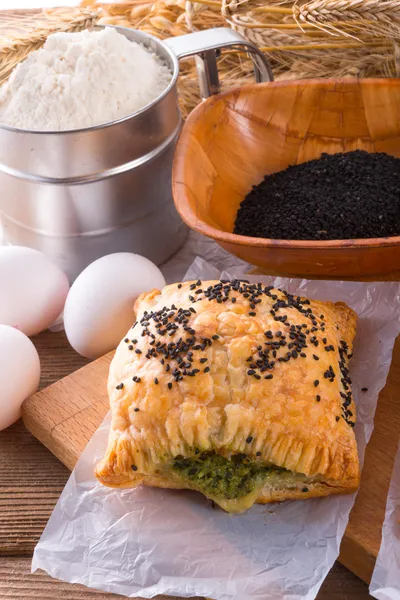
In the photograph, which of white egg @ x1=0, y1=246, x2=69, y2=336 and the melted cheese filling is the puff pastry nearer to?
the melted cheese filling

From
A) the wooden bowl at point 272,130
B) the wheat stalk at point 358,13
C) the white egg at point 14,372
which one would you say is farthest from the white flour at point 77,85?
the white egg at point 14,372

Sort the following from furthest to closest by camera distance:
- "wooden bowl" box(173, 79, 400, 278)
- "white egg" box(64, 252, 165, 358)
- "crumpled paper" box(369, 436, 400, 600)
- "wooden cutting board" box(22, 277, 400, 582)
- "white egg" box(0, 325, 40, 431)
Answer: "wooden bowl" box(173, 79, 400, 278)
"white egg" box(64, 252, 165, 358)
"white egg" box(0, 325, 40, 431)
"wooden cutting board" box(22, 277, 400, 582)
"crumpled paper" box(369, 436, 400, 600)

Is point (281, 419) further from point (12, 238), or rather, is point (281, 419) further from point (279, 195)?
point (12, 238)

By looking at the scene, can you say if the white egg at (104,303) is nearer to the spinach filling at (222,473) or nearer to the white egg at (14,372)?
the white egg at (14,372)

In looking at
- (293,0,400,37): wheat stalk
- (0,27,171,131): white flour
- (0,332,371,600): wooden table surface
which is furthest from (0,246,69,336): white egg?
(293,0,400,37): wheat stalk

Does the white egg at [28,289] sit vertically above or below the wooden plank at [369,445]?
above

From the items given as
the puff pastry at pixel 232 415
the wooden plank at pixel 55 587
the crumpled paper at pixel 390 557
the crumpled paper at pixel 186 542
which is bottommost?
the wooden plank at pixel 55 587

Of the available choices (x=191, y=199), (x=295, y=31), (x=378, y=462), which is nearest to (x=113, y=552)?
(x=378, y=462)
